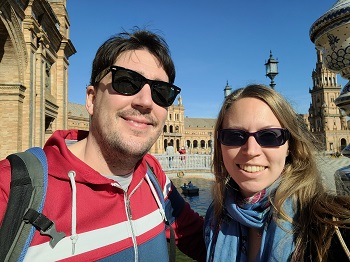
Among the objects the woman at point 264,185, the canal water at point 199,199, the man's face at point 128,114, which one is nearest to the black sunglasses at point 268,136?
the woman at point 264,185

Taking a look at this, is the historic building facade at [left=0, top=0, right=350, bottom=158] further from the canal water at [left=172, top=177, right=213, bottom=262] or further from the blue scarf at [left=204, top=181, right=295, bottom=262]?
the blue scarf at [left=204, top=181, right=295, bottom=262]

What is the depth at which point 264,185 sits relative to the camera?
1.70 metres

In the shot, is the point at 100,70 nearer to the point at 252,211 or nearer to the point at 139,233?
the point at 139,233

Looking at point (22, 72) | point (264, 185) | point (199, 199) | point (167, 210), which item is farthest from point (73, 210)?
point (22, 72)

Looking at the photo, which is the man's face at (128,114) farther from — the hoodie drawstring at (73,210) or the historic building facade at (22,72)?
the historic building facade at (22,72)

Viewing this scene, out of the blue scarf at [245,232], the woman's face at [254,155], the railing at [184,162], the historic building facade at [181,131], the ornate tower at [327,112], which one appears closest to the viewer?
the blue scarf at [245,232]

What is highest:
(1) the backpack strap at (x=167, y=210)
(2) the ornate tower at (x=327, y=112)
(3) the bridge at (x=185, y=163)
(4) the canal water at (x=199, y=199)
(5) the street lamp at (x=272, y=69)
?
(2) the ornate tower at (x=327, y=112)

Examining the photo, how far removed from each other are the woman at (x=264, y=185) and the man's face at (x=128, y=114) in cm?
51

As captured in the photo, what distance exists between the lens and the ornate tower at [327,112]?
7000 centimetres

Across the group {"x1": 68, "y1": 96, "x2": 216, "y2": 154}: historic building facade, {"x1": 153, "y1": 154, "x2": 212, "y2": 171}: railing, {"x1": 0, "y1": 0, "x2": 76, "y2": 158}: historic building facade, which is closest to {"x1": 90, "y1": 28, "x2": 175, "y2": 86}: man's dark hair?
{"x1": 0, "y1": 0, "x2": 76, "y2": 158}: historic building facade

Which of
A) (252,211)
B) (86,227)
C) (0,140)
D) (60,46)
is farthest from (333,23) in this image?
(60,46)

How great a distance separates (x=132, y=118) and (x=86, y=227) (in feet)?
2.37

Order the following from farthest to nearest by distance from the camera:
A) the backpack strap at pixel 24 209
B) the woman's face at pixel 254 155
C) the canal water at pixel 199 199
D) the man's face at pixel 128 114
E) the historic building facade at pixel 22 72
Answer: the historic building facade at pixel 22 72 → the canal water at pixel 199 199 → the man's face at pixel 128 114 → the woman's face at pixel 254 155 → the backpack strap at pixel 24 209

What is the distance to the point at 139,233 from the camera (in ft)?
5.87
